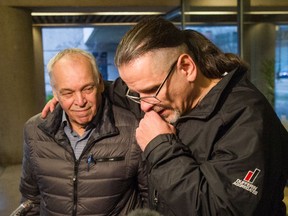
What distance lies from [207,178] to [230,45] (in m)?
4.59

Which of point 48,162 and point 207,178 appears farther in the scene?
point 48,162

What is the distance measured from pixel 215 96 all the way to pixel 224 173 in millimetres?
245

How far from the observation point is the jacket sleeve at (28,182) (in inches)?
62.1

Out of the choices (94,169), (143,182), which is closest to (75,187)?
(94,169)

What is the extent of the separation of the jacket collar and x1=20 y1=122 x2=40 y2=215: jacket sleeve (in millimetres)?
853

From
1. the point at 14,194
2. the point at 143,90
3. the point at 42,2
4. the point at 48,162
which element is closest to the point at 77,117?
the point at 48,162

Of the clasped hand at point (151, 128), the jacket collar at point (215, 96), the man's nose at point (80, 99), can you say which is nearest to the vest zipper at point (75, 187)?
the man's nose at point (80, 99)

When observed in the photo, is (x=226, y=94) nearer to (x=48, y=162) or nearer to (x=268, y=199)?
(x=268, y=199)

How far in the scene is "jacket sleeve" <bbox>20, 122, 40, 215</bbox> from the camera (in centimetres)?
158

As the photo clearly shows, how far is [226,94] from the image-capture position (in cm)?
102

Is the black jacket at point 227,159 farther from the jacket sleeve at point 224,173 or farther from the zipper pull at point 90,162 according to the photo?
the zipper pull at point 90,162

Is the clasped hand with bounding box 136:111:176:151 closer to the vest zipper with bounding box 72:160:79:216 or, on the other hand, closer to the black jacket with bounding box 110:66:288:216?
the black jacket with bounding box 110:66:288:216

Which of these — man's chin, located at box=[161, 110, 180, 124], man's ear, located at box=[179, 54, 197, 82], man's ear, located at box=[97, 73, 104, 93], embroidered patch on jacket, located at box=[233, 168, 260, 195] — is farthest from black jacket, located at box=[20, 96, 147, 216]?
embroidered patch on jacket, located at box=[233, 168, 260, 195]

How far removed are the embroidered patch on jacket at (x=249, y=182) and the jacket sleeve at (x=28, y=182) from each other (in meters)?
1.03
